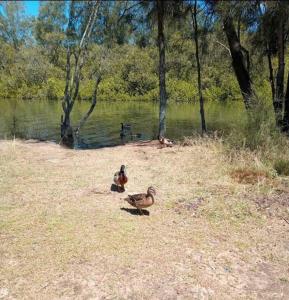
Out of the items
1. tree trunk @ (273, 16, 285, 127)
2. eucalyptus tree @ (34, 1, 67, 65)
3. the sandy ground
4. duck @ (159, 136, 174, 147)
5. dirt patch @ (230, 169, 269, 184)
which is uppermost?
eucalyptus tree @ (34, 1, 67, 65)

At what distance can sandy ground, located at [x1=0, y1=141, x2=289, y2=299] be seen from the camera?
4.45 meters

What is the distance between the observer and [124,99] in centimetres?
5241

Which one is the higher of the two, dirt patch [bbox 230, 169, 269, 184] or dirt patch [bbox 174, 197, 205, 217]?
dirt patch [bbox 230, 169, 269, 184]

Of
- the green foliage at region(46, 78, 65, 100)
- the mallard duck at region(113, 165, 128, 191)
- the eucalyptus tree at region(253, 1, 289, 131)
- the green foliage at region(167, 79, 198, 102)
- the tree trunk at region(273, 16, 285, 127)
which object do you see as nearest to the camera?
the mallard duck at region(113, 165, 128, 191)

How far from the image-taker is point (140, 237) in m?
5.55

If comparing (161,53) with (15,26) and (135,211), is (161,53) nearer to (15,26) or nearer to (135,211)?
(135,211)

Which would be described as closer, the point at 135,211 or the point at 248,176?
the point at 135,211

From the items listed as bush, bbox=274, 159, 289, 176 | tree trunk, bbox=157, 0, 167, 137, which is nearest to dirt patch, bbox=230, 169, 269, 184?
bush, bbox=274, 159, 289, 176

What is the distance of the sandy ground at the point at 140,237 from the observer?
14.6 ft

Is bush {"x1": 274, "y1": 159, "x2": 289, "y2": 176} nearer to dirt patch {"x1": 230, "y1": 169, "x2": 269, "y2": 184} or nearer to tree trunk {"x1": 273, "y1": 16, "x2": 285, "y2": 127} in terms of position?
dirt patch {"x1": 230, "y1": 169, "x2": 269, "y2": 184}

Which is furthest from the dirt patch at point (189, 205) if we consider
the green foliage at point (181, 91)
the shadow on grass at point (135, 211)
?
the green foliage at point (181, 91)

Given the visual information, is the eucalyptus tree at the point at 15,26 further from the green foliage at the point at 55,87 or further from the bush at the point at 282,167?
the bush at the point at 282,167

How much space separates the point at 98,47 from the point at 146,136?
7025 mm

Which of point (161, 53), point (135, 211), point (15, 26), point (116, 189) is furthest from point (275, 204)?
point (15, 26)
